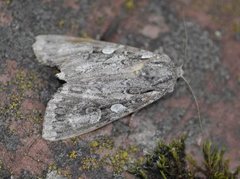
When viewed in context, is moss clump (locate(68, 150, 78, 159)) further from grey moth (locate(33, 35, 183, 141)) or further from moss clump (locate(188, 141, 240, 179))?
moss clump (locate(188, 141, 240, 179))

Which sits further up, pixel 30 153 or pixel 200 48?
pixel 200 48

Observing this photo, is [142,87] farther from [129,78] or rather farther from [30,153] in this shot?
[30,153]

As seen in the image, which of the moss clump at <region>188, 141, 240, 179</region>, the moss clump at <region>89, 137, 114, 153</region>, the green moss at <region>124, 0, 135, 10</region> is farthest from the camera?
the green moss at <region>124, 0, 135, 10</region>

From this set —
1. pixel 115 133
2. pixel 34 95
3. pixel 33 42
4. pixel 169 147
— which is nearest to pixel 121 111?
pixel 115 133

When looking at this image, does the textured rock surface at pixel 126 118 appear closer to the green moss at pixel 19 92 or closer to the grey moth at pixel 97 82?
the green moss at pixel 19 92

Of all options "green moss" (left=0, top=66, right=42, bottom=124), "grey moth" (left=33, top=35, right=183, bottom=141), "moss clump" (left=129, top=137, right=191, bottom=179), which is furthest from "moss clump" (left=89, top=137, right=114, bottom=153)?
"green moss" (left=0, top=66, right=42, bottom=124)

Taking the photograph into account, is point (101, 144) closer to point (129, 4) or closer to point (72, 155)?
point (72, 155)

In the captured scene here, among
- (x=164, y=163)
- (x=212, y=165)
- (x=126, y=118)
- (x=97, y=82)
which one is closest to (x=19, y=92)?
(x=97, y=82)
